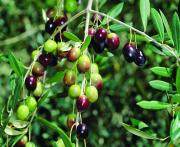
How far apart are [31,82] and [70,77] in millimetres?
179

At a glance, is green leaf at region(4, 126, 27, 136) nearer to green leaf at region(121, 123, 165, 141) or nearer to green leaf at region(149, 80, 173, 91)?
green leaf at region(121, 123, 165, 141)

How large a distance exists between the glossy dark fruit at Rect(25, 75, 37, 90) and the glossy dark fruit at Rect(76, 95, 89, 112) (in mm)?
216

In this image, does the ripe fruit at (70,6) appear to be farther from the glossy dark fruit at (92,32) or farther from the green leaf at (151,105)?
the green leaf at (151,105)

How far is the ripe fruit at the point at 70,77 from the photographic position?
2.09 metres

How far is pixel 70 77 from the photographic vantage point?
2090 millimetres

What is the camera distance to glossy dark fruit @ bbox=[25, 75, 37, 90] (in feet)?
7.10

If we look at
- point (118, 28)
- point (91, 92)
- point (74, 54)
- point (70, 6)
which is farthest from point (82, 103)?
point (70, 6)

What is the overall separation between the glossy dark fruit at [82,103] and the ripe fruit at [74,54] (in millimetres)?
144

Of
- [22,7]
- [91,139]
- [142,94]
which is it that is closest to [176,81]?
[142,94]

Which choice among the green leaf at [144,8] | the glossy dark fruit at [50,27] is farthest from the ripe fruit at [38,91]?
the green leaf at [144,8]

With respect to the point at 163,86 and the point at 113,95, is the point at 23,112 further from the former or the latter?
the point at 113,95

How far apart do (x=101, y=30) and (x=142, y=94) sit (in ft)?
6.19

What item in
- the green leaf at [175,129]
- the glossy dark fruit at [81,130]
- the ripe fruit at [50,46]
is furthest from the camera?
the ripe fruit at [50,46]

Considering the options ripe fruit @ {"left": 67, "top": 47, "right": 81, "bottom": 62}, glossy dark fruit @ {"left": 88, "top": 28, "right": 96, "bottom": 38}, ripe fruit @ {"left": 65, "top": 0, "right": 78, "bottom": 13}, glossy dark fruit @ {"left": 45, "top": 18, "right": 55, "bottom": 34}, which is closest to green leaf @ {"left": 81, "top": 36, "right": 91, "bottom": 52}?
ripe fruit @ {"left": 67, "top": 47, "right": 81, "bottom": 62}
